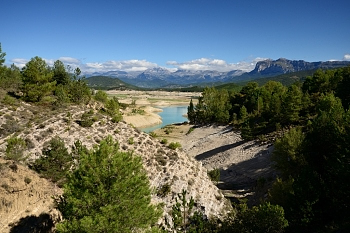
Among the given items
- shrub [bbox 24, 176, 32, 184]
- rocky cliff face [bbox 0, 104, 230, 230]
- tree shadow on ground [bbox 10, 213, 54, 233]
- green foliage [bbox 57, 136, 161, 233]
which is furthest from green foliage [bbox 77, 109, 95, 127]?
green foliage [bbox 57, 136, 161, 233]

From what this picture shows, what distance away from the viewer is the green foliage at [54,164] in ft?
68.3

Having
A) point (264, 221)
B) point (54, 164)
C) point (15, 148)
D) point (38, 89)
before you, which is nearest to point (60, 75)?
point (38, 89)

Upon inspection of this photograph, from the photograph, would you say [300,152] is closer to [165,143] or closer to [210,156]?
[165,143]

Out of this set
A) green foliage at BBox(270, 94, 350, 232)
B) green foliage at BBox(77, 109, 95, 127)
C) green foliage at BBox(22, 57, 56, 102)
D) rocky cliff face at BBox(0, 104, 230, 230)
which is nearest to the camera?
green foliage at BBox(270, 94, 350, 232)

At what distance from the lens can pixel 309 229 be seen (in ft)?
71.2

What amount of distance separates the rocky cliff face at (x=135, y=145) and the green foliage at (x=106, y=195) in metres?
7.26

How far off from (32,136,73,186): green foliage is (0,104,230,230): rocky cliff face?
2489mm

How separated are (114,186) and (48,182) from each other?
371 inches

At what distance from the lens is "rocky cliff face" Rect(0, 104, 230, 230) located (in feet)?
77.4

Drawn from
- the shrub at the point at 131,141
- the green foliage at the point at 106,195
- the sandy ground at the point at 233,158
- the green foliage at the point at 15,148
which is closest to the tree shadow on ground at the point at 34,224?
the green foliage at the point at 106,195

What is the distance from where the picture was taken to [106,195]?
46.7 ft

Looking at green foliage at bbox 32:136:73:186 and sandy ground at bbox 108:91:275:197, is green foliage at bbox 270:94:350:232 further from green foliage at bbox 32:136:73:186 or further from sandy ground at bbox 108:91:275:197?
green foliage at bbox 32:136:73:186

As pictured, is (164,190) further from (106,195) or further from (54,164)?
(106,195)

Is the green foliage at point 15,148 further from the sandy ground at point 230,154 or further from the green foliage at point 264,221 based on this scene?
the sandy ground at point 230,154
